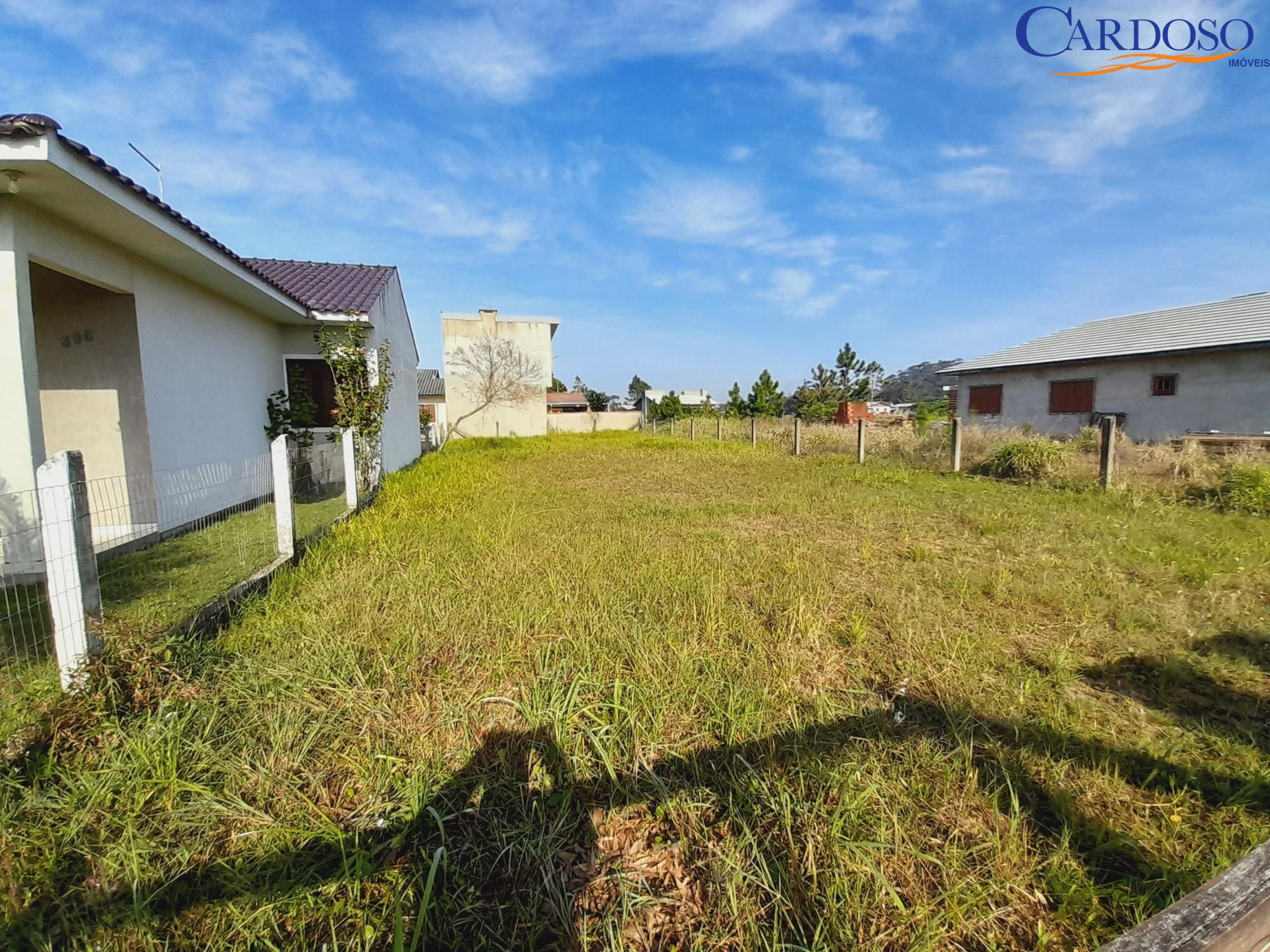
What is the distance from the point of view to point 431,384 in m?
42.5

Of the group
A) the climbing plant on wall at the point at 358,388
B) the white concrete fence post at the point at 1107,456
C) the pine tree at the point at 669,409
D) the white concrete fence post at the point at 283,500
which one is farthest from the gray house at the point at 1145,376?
the white concrete fence post at the point at 283,500

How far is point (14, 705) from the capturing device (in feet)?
6.59

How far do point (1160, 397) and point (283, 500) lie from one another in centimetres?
2066

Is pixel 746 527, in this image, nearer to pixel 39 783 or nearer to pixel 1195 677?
pixel 1195 677

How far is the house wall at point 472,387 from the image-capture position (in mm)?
24219

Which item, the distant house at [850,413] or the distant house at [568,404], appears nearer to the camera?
the distant house at [850,413]

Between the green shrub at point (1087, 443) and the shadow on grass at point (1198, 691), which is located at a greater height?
the green shrub at point (1087, 443)

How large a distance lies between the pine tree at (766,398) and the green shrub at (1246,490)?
24.5 meters

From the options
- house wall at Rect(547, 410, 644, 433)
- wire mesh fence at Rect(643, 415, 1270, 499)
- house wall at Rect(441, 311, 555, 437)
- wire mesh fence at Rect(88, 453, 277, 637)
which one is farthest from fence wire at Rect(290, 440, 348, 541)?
house wall at Rect(547, 410, 644, 433)

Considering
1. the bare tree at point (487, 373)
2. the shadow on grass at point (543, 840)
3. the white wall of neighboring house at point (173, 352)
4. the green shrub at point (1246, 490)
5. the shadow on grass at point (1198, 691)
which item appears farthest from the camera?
the bare tree at point (487, 373)

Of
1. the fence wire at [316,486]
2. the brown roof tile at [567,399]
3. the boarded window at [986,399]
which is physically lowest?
the fence wire at [316,486]

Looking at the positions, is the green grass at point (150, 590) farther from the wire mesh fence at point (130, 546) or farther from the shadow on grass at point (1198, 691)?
the shadow on grass at point (1198, 691)

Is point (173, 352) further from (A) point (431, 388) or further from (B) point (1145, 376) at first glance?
(A) point (431, 388)

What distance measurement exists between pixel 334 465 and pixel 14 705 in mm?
4207
